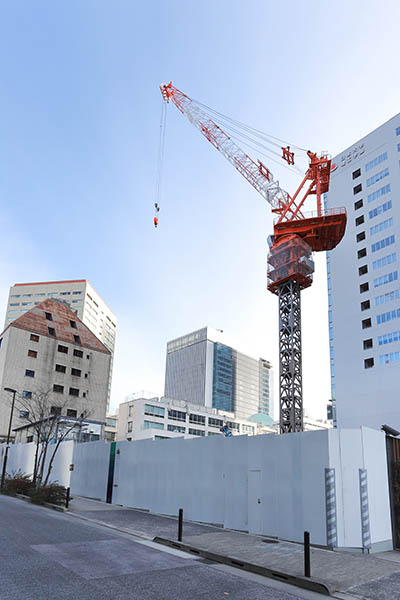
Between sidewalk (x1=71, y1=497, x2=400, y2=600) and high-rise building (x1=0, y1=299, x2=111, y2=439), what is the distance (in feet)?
184

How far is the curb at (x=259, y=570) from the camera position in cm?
981

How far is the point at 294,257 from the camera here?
63.2 metres

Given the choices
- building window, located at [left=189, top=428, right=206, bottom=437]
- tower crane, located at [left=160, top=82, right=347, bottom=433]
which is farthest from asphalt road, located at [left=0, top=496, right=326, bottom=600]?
building window, located at [left=189, top=428, right=206, bottom=437]

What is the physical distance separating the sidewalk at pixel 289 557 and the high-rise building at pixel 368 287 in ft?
169

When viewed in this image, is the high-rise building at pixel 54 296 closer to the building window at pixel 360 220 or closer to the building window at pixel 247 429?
the building window at pixel 247 429

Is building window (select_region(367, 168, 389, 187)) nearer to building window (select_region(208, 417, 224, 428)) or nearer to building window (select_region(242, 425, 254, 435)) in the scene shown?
building window (select_region(208, 417, 224, 428))

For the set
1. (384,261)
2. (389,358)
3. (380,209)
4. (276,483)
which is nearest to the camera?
(276,483)

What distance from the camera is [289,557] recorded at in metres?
12.7

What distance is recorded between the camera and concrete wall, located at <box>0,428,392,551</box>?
1477 cm

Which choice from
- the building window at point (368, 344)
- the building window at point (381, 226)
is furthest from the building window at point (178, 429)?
the building window at point (381, 226)

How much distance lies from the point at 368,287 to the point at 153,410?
198ft

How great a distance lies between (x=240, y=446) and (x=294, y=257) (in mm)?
47796

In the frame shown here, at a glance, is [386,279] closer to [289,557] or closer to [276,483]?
[276,483]

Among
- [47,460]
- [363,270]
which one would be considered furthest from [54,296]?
[47,460]
